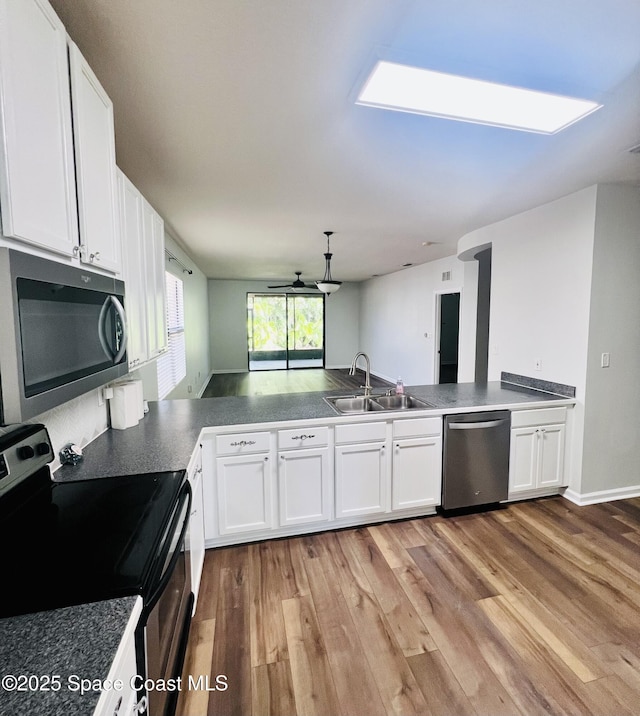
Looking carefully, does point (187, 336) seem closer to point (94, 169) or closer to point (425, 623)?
point (94, 169)

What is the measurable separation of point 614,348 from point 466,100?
241 centimetres

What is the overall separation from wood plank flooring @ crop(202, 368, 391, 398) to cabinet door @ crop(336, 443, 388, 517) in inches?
166

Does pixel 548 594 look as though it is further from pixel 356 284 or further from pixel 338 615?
pixel 356 284

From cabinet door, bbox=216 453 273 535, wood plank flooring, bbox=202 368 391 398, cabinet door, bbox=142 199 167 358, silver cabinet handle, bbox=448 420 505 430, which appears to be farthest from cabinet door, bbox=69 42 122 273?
wood plank flooring, bbox=202 368 391 398

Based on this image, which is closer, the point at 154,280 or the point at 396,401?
the point at 154,280

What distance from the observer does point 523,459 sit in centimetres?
288

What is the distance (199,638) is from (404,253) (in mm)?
5385

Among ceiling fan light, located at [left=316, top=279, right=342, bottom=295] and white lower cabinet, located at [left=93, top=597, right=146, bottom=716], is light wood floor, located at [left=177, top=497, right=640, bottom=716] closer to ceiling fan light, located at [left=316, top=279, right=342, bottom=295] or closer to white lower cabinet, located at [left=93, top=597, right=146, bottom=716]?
white lower cabinet, located at [left=93, top=597, right=146, bottom=716]

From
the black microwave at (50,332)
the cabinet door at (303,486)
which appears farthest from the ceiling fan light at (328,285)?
the black microwave at (50,332)

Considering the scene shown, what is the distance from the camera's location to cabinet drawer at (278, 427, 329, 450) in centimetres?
234

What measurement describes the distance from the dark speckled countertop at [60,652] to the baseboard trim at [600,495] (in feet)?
11.1

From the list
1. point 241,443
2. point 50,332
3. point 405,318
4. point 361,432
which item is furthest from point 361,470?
point 405,318

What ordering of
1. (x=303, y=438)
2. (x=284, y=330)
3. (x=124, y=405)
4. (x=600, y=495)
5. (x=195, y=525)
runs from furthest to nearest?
1. (x=284, y=330)
2. (x=600, y=495)
3. (x=303, y=438)
4. (x=124, y=405)
5. (x=195, y=525)

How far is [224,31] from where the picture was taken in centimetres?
129
